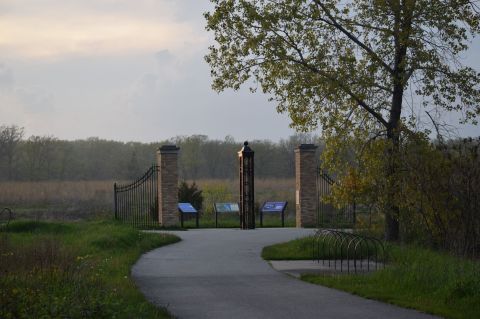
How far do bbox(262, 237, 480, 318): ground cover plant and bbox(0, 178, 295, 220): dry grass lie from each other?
68.9 ft

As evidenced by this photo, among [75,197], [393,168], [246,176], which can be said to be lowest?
[75,197]

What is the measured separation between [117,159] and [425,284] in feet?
235

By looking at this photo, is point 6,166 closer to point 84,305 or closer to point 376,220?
point 376,220

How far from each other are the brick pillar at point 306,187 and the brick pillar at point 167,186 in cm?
483

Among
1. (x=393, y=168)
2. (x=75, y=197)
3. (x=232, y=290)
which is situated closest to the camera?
(x=232, y=290)

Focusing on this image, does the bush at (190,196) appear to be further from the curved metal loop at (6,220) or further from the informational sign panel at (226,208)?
the curved metal loop at (6,220)

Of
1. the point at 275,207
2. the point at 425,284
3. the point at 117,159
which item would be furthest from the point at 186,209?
the point at 117,159

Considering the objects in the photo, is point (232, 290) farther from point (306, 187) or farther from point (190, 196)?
point (190, 196)

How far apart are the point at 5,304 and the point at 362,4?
46.7ft

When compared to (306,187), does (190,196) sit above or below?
below

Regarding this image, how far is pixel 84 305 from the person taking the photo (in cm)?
874

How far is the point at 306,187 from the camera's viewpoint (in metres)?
28.2

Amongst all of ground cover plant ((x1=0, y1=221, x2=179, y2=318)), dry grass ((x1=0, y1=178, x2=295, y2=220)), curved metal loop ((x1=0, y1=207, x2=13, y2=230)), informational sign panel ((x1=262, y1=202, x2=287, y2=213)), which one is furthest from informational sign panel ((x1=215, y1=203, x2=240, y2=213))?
ground cover plant ((x1=0, y1=221, x2=179, y2=318))

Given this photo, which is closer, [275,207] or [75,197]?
[275,207]
